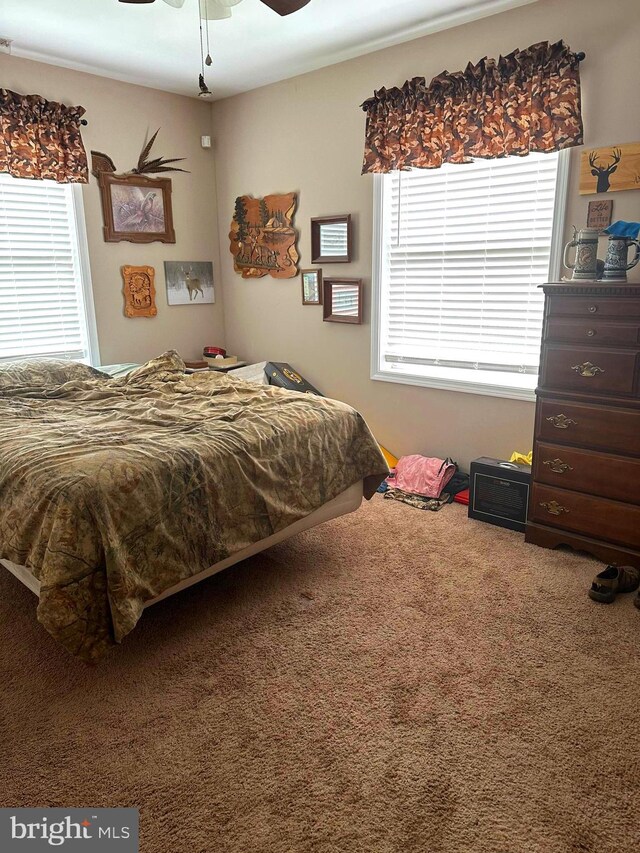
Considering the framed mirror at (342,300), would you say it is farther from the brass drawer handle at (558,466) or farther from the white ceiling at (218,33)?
the brass drawer handle at (558,466)

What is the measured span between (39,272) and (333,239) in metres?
2.00

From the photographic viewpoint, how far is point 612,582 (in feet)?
8.12

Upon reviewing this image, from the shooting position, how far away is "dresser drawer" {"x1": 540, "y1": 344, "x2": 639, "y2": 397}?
2559mm

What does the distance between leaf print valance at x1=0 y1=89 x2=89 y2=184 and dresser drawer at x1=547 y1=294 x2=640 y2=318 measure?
313cm

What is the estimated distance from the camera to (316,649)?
221 cm

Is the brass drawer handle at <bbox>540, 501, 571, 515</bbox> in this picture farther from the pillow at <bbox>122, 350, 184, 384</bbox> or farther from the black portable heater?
the pillow at <bbox>122, 350, 184, 384</bbox>

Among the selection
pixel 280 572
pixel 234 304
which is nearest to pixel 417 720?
pixel 280 572

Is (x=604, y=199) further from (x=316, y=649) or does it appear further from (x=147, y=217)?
(x=147, y=217)

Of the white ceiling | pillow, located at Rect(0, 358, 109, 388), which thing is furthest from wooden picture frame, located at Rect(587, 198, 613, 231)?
pillow, located at Rect(0, 358, 109, 388)

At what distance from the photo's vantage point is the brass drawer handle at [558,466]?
9.14 ft

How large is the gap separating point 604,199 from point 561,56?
72 cm

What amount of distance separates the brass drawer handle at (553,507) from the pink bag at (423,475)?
0.81 m

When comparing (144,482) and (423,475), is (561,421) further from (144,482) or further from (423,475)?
(144,482)

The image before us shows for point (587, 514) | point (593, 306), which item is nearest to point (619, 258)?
point (593, 306)
